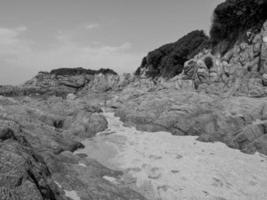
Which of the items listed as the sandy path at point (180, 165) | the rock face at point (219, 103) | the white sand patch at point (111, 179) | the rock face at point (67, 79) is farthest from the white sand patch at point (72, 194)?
the rock face at point (67, 79)

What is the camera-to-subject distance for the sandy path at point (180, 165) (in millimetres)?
15242

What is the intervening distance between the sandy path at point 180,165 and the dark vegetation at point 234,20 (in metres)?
28.9

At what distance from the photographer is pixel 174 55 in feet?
200

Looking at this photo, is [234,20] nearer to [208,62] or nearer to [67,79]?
[208,62]

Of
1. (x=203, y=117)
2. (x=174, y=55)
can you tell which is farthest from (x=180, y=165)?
(x=174, y=55)

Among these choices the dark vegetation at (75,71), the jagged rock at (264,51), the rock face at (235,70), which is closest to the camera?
the rock face at (235,70)

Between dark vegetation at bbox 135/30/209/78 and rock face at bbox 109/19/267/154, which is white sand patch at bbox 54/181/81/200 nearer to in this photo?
rock face at bbox 109/19/267/154

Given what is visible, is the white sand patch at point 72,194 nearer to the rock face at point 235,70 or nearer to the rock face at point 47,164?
the rock face at point 47,164

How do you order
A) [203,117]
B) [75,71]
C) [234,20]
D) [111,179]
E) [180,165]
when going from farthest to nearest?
[75,71], [234,20], [203,117], [180,165], [111,179]

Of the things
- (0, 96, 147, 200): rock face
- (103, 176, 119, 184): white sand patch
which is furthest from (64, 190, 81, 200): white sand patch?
(103, 176, 119, 184): white sand patch

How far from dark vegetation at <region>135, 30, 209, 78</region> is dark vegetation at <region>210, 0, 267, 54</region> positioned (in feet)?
14.6

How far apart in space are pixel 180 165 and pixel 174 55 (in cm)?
4590

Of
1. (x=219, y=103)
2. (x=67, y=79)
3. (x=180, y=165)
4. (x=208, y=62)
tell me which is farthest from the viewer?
(x=67, y=79)

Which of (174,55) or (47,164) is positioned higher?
(174,55)
